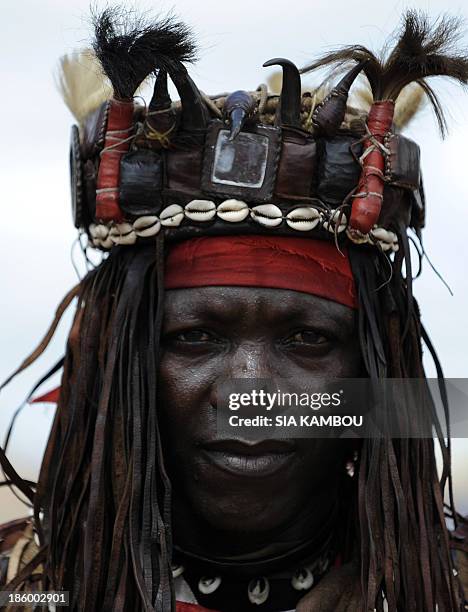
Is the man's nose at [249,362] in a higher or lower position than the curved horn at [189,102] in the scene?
lower

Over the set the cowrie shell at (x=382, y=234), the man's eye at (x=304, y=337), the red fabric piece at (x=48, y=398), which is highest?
the cowrie shell at (x=382, y=234)

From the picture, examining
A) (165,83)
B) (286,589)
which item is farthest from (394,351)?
(165,83)

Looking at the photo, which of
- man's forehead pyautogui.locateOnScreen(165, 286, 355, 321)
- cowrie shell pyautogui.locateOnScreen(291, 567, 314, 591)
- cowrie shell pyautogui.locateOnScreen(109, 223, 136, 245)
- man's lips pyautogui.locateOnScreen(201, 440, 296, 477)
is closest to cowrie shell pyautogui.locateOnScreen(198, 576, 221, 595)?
cowrie shell pyautogui.locateOnScreen(291, 567, 314, 591)

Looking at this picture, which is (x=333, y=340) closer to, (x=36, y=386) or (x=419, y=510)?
(x=419, y=510)

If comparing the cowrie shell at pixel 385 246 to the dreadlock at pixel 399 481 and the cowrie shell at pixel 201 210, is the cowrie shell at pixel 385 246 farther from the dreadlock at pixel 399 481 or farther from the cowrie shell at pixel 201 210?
the cowrie shell at pixel 201 210

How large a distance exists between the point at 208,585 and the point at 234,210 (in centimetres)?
88

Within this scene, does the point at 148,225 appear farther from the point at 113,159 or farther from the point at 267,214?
the point at 267,214

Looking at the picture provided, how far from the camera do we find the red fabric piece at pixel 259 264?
2.46 m

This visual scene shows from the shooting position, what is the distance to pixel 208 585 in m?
2.55

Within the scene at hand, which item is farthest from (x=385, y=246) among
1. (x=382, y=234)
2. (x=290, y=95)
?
(x=290, y=95)

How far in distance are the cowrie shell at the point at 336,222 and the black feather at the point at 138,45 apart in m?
0.47

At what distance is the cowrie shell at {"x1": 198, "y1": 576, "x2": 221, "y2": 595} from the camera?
100 inches

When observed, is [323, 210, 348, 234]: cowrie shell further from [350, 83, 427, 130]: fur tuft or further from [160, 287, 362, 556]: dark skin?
[350, 83, 427, 130]: fur tuft

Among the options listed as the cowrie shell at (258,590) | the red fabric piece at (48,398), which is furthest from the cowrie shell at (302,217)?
the red fabric piece at (48,398)
